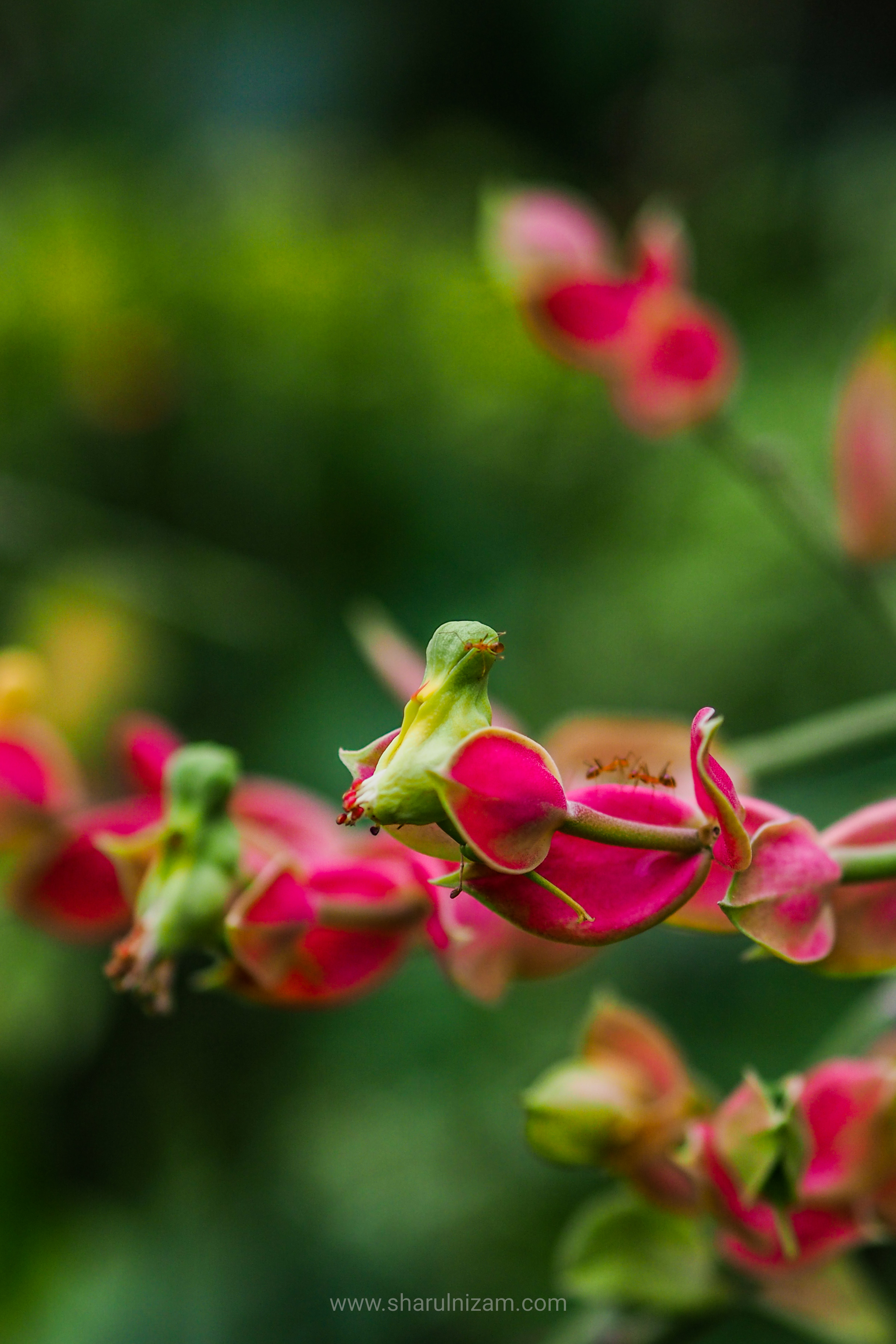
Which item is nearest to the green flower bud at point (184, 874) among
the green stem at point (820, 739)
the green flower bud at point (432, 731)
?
the green flower bud at point (432, 731)

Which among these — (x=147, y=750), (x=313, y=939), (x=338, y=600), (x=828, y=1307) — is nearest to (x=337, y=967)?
(x=313, y=939)

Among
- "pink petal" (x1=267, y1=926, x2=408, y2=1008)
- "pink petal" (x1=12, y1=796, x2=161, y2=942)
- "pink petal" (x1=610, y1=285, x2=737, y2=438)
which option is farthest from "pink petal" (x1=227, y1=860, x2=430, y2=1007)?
"pink petal" (x1=610, y1=285, x2=737, y2=438)

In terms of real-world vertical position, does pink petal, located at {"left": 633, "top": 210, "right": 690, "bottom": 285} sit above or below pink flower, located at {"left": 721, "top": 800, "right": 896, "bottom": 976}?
above

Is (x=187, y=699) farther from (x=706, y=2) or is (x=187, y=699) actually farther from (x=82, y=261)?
(x=706, y=2)

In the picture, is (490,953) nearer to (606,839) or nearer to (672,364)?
(606,839)

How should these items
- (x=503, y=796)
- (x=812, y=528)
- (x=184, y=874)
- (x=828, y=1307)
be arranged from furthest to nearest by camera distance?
(x=812, y=528), (x=828, y=1307), (x=184, y=874), (x=503, y=796)

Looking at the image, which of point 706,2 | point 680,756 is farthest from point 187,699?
point 706,2

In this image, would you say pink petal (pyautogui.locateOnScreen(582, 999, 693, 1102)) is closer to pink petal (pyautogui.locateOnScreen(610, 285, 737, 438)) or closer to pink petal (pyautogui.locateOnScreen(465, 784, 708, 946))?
pink petal (pyautogui.locateOnScreen(465, 784, 708, 946))
